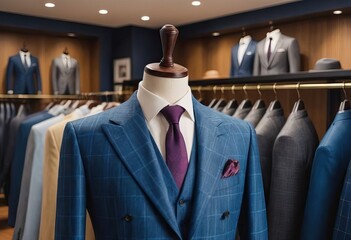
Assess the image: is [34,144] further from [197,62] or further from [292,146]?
[197,62]

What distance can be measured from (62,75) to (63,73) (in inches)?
1.4

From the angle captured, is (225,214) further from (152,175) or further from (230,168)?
(152,175)

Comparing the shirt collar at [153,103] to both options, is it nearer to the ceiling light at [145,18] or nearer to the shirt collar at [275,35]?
the shirt collar at [275,35]

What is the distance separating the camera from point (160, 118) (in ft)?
4.23

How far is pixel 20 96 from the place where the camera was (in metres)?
6.07

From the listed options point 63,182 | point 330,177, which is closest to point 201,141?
point 63,182

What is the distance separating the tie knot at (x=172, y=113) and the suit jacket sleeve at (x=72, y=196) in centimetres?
27

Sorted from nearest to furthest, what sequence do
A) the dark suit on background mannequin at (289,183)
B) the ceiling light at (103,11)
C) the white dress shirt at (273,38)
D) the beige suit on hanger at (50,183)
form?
the dark suit on background mannequin at (289,183) < the beige suit on hanger at (50,183) < the white dress shirt at (273,38) < the ceiling light at (103,11)

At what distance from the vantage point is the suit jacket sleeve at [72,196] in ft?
3.93

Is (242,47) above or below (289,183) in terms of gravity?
above

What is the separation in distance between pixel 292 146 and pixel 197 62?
221 inches

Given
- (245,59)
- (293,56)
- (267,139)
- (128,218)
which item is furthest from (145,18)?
(128,218)

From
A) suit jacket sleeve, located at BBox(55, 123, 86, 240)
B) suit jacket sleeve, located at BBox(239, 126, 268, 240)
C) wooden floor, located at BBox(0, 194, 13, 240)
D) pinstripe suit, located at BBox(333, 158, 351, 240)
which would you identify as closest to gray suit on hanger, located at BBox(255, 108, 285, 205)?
pinstripe suit, located at BBox(333, 158, 351, 240)

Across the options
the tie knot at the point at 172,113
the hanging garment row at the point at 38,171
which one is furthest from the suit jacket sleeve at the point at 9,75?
the tie knot at the point at 172,113
